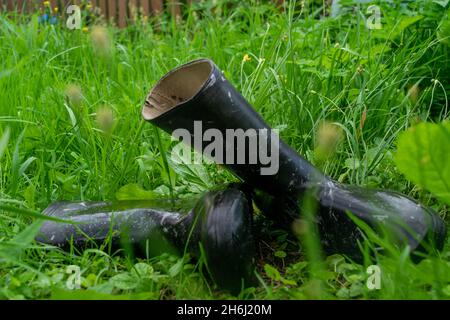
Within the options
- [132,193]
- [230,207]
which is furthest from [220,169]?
[230,207]

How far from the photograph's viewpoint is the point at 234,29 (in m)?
3.27

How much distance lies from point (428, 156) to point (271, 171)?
1.16 feet

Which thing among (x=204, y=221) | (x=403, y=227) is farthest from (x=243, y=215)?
(x=403, y=227)

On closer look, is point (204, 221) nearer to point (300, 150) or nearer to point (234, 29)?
point (300, 150)

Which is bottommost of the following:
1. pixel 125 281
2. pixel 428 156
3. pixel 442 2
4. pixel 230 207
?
pixel 125 281

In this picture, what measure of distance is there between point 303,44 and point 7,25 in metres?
1.61

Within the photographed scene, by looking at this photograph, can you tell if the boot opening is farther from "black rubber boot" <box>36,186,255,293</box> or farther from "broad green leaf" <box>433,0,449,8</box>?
"broad green leaf" <box>433,0,449,8</box>

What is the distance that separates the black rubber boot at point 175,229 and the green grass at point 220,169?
4cm

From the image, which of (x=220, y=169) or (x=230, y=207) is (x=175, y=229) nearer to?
(x=230, y=207)

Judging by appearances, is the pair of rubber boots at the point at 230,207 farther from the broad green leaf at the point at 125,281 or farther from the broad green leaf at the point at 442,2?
the broad green leaf at the point at 442,2

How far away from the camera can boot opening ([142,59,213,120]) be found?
4.61 ft

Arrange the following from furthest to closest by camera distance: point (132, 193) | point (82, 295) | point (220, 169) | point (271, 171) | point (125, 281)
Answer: point (220, 169), point (132, 193), point (271, 171), point (125, 281), point (82, 295)

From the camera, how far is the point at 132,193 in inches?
64.1

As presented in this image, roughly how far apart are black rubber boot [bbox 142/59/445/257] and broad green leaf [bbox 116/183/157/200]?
0.28 metres
